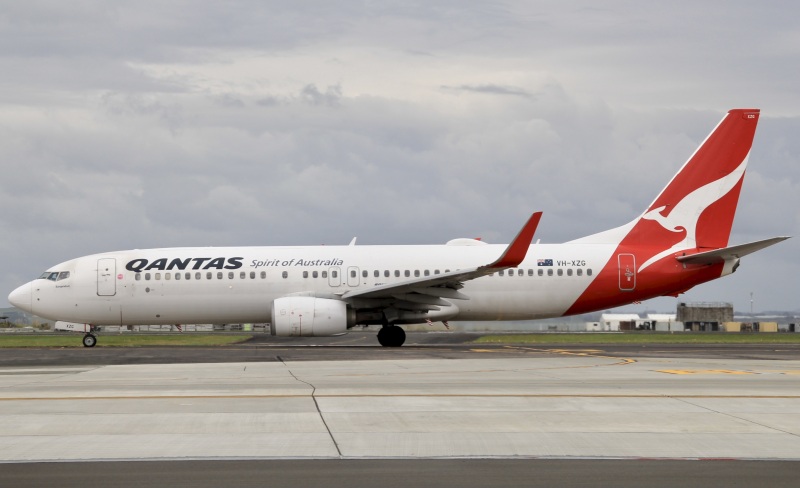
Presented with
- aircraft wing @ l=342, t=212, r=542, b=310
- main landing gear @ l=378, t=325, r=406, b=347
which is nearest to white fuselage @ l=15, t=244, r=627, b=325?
aircraft wing @ l=342, t=212, r=542, b=310

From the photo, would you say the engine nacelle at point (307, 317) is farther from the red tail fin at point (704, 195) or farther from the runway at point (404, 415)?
the red tail fin at point (704, 195)

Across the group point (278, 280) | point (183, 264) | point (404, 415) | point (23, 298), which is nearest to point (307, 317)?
point (278, 280)

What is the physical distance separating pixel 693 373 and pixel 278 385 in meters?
8.60

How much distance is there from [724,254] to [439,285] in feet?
31.5

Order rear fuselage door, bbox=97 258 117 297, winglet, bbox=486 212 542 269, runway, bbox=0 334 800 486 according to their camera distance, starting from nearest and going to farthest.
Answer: runway, bbox=0 334 800 486 < winglet, bbox=486 212 542 269 < rear fuselage door, bbox=97 258 117 297

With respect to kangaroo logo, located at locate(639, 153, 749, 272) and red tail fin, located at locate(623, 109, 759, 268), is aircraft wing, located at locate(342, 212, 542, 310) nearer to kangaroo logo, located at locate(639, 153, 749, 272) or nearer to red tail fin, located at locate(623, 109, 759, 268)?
red tail fin, located at locate(623, 109, 759, 268)

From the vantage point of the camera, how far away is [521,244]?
3070 cm

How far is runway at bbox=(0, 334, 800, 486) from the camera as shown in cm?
1035

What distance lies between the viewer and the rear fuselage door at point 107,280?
1383 inches

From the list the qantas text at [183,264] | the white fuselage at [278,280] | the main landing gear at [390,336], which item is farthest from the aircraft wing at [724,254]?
the qantas text at [183,264]

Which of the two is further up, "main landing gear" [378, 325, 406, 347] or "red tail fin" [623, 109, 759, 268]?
"red tail fin" [623, 109, 759, 268]

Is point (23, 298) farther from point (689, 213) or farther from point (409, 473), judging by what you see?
point (409, 473)

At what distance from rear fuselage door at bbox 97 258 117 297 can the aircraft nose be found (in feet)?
9.03

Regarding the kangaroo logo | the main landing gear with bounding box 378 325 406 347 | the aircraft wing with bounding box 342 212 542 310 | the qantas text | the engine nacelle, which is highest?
the kangaroo logo
